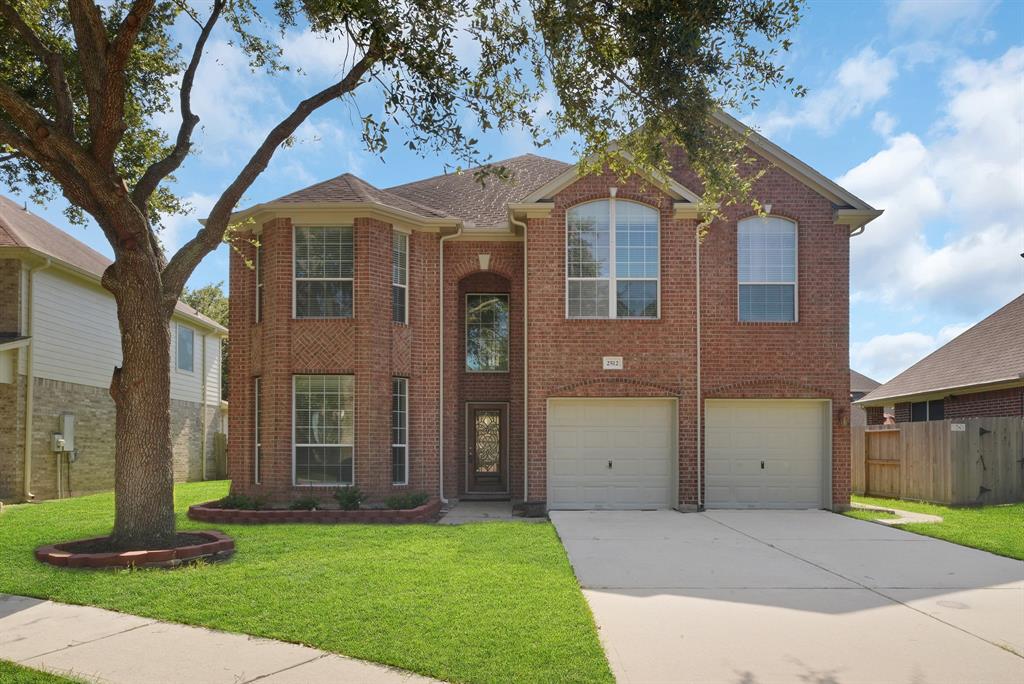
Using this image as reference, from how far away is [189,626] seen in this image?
6.79 m

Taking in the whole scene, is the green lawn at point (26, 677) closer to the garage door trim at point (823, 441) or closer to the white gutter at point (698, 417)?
the white gutter at point (698, 417)

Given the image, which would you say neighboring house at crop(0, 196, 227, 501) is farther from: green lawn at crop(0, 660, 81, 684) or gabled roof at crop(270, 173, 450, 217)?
green lawn at crop(0, 660, 81, 684)

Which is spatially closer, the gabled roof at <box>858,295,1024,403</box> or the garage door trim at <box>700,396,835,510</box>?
the garage door trim at <box>700,396,835,510</box>

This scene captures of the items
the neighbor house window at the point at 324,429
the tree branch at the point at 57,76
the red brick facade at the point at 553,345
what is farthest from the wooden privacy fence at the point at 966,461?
the tree branch at the point at 57,76

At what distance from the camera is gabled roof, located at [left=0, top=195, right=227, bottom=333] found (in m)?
16.9

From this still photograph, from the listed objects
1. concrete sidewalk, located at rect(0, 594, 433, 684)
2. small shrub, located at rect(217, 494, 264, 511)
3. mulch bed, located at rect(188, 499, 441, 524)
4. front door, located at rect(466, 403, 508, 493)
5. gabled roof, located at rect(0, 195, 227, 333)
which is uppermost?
gabled roof, located at rect(0, 195, 227, 333)

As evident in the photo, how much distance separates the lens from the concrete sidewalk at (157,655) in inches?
219

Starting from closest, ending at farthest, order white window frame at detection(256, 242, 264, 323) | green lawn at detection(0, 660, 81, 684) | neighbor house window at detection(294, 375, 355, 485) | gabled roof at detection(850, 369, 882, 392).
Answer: green lawn at detection(0, 660, 81, 684) → neighbor house window at detection(294, 375, 355, 485) → white window frame at detection(256, 242, 264, 323) → gabled roof at detection(850, 369, 882, 392)

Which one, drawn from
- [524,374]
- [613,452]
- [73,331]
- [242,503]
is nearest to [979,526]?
[613,452]

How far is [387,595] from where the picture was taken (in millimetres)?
7582

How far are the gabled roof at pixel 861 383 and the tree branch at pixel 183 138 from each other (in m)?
39.2

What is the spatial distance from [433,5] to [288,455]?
8611mm

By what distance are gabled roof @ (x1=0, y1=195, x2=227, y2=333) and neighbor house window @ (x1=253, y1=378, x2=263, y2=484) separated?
19.3ft

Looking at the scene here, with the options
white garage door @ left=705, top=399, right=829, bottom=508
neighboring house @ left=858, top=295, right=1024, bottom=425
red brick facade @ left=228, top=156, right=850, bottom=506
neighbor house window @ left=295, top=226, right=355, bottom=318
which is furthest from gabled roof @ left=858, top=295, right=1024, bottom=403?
neighbor house window @ left=295, top=226, right=355, bottom=318
